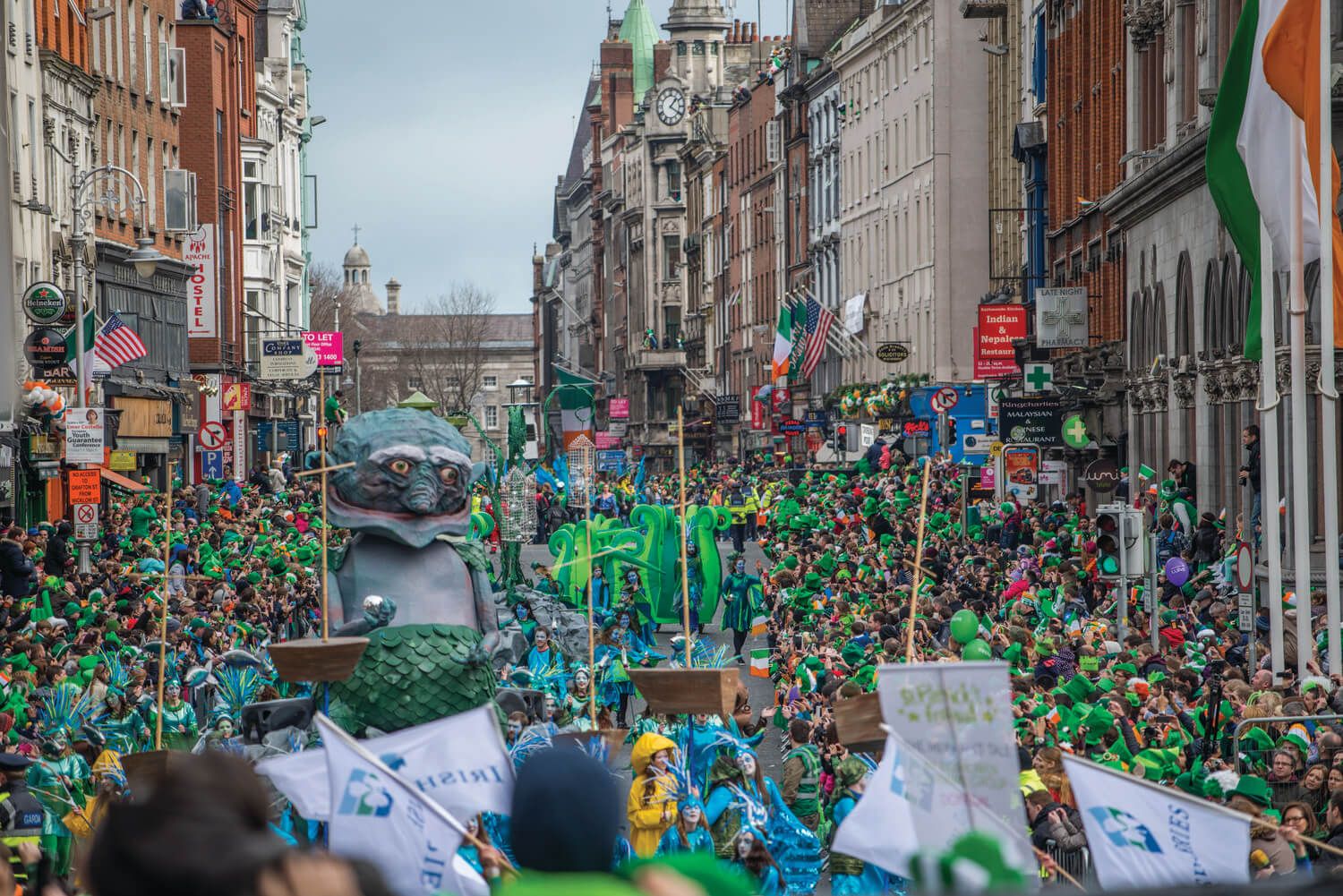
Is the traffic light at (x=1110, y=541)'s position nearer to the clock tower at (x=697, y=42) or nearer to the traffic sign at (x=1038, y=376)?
the traffic sign at (x=1038, y=376)

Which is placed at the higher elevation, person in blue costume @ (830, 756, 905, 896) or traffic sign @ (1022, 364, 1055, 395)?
traffic sign @ (1022, 364, 1055, 395)

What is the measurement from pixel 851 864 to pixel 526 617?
14.5 metres

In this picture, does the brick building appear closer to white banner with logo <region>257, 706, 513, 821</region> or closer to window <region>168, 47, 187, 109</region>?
window <region>168, 47, 187, 109</region>

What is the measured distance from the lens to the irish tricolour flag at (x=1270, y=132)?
1855 cm

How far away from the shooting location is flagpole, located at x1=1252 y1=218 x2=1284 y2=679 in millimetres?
18250

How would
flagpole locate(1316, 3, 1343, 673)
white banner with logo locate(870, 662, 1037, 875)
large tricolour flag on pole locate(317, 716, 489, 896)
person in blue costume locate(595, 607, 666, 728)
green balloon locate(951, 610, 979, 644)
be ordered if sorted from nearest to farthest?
large tricolour flag on pole locate(317, 716, 489, 896)
white banner with logo locate(870, 662, 1037, 875)
flagpole locate(1316, 3, 1343, 673)
green balloon locate(951, 610, 979, 644)
person in blue costume locate(595, 607, 666, 728)

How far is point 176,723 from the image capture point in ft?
57.2

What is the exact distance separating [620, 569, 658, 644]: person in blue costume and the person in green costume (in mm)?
15654

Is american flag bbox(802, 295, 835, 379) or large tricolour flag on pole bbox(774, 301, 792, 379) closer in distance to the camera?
american flag bbox(802, 295, 835, 379)

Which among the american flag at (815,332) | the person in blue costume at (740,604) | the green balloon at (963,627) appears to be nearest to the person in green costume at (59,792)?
the green balloon at (963,627)

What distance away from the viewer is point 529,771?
497 centimetres

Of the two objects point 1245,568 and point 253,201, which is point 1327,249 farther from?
point 253,201

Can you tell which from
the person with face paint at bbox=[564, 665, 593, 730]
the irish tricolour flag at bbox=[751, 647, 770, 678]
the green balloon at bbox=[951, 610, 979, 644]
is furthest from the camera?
the irish tricolour flag at bbox=[751, 647, 770, 678]

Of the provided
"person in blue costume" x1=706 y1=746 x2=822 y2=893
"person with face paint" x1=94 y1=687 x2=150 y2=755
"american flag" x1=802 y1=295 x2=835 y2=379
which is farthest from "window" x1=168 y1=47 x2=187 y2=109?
"person in blue costume" x1=706 y1=746 x2=822 y2=893
